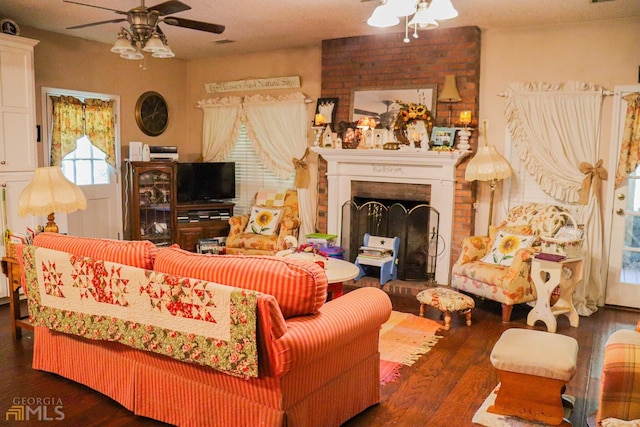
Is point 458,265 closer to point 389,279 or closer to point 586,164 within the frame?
point 389,279

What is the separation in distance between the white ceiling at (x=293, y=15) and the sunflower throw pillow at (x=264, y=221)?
2.00 metres

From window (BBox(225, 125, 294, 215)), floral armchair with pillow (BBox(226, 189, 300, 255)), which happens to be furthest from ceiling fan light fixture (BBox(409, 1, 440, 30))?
window (BBox(225, 125, 294, 215))

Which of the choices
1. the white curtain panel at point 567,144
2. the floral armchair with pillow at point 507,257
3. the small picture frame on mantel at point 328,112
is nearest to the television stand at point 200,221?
the small picture frame on mantel at point 328,112

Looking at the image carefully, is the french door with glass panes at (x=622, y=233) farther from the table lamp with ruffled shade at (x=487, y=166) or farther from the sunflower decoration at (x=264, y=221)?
the sunflower decoration at (x=264, y=221)

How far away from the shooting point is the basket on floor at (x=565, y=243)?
175 inches

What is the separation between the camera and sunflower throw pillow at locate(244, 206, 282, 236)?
631cm

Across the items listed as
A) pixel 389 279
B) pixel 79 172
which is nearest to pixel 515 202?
pixel 389 279

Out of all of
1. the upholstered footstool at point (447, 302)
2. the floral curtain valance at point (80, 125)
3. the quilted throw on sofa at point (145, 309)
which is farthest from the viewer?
the floral curtain valance at point (80, 125)

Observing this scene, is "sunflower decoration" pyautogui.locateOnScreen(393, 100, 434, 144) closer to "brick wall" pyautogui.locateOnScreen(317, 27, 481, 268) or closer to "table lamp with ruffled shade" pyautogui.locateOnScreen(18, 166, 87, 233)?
"brick wall" pyautogui.locateOnScreen(317, 27, 481, 268)

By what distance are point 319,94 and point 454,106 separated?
5.56 feet

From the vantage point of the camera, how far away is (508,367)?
2740mm

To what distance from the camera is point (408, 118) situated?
554cm

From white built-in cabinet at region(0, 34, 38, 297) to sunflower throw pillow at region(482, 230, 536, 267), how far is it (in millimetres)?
4279

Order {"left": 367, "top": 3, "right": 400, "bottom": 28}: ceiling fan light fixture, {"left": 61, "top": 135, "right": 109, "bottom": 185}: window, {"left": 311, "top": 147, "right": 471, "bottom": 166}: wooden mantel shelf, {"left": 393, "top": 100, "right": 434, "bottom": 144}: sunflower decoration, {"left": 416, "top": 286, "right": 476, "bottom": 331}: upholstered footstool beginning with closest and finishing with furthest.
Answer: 1. {"left": 367, "top": 3, "right": 400, "bottom": 28}: ceiling fan light fixture
2. {"left": 416, "top": 286, "right": 476, "bottom": 331}: upholstered footstool
3. {"left": 311, "top": 147, "right": 471, "bottom": 166}: wooden mantel shelf
4. {"left": 393, "top": 100, "right": 434, "bottom": 144}: sunflower decoration
5. {"left": 61, "top": 135, "right": 109, "bottom": 185}: window
